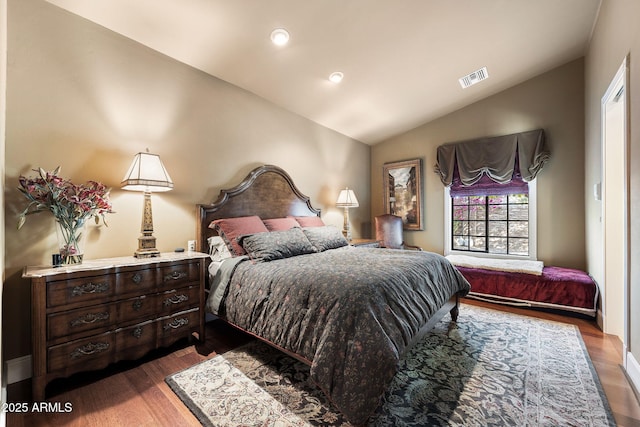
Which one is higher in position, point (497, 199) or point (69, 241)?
point (497, 199)

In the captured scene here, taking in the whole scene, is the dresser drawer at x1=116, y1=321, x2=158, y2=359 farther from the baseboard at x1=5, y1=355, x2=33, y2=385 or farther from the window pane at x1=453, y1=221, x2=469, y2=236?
the window pane at x1=453, y1=221, x2=469, y2=236

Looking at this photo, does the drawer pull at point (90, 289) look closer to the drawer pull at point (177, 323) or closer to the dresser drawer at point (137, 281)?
the dresser drawer at point (137, 281)

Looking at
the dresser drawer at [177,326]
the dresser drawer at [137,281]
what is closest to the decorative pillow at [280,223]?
the dresser drawer at [177,326]

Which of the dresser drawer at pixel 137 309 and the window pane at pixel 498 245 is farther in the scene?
the window pane at pixel 498 245

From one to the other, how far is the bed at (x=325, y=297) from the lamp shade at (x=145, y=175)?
674mm

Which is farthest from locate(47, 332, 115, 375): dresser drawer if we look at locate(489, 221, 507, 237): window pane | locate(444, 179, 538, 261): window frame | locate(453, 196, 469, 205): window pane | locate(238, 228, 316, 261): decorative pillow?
locate(489, 221, 507, 237): window pane

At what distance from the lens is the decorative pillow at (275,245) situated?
2.42 metres

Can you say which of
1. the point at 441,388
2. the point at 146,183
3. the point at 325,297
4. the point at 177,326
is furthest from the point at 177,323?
the point at 441,388

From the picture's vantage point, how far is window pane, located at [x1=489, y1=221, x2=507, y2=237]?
420 cm

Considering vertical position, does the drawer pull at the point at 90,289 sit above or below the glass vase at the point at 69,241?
below

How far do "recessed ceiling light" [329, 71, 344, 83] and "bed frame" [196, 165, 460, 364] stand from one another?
1276 millimetres

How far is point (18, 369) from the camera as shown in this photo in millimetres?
1836

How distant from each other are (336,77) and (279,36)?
91 cm

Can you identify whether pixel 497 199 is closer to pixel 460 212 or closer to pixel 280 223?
pixel 460 212
